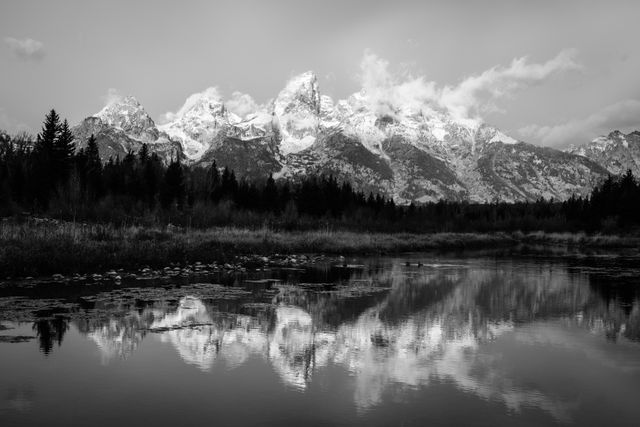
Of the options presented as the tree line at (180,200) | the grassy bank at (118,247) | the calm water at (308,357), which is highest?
the tree line at (180,200)

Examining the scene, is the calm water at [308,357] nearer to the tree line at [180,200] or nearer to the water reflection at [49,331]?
the water reflection at [49,331]

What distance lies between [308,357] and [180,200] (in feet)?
323

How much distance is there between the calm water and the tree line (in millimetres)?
32355

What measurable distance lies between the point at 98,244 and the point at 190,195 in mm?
92033

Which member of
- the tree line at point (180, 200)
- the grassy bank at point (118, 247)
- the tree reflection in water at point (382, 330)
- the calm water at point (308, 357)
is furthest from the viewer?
the tree line at point (180, 200)

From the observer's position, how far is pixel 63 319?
14406 mm

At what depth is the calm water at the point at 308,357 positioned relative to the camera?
8664 millimetres

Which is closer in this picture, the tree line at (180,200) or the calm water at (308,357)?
the calm water at (308,357)

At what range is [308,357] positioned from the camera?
11.9m

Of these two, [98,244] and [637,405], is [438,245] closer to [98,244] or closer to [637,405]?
[98,244]

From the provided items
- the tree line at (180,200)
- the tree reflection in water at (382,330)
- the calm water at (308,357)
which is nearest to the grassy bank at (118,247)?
the calm water at (308,357)

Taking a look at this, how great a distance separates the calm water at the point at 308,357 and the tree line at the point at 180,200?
106ft

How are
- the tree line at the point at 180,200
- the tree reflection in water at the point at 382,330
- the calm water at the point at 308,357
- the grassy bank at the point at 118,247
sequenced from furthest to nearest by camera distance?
the tree line at the point at 180,200, the grassy bank at the point at 118,247, the tree reflection in water at the point at 382,330, the calm water at the point at 308,357

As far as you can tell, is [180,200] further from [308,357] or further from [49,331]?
[308,357]
